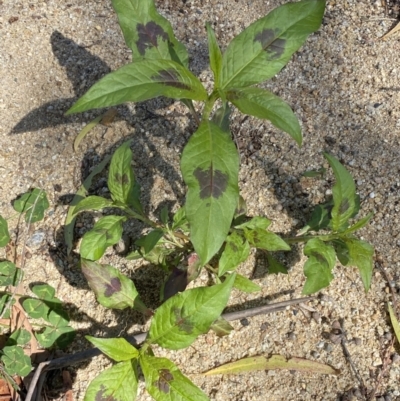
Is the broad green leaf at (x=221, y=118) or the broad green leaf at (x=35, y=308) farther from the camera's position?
the broad green leaf at (x=35, y=308)

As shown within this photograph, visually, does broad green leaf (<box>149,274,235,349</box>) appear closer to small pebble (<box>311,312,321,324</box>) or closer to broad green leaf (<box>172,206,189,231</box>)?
broad green leaf (<box>172,206,189,231</box>)

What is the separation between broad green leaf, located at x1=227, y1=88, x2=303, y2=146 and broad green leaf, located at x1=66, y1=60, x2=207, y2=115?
0.42 ft

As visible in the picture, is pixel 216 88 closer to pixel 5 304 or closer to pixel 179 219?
pixel 179 219

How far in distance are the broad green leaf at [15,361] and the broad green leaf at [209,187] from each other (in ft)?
3.83

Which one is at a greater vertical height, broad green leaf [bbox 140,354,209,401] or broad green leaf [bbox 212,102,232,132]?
broad green leaf [bbox 212,102,232,132]

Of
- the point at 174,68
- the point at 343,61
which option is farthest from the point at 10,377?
the point at 343,61

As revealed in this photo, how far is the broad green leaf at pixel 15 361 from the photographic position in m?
2.26

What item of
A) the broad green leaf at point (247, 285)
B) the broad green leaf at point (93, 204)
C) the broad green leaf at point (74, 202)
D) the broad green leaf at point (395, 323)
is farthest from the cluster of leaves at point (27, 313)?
the broad green leaf at point (395, 323)

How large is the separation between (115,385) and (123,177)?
0.77 metres

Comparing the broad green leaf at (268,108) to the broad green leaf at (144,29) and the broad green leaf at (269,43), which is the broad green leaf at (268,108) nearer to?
the broad green leaf at (269,43)

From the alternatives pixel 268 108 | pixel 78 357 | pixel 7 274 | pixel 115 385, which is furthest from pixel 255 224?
pixel 7 274

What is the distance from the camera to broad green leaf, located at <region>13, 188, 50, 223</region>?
257 cm

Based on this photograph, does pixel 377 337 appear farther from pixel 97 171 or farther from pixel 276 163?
pixel 97 171

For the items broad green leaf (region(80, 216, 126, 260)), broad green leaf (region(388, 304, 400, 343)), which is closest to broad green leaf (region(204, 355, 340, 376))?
broad green leaf (region(388, 304, 400, 343))
